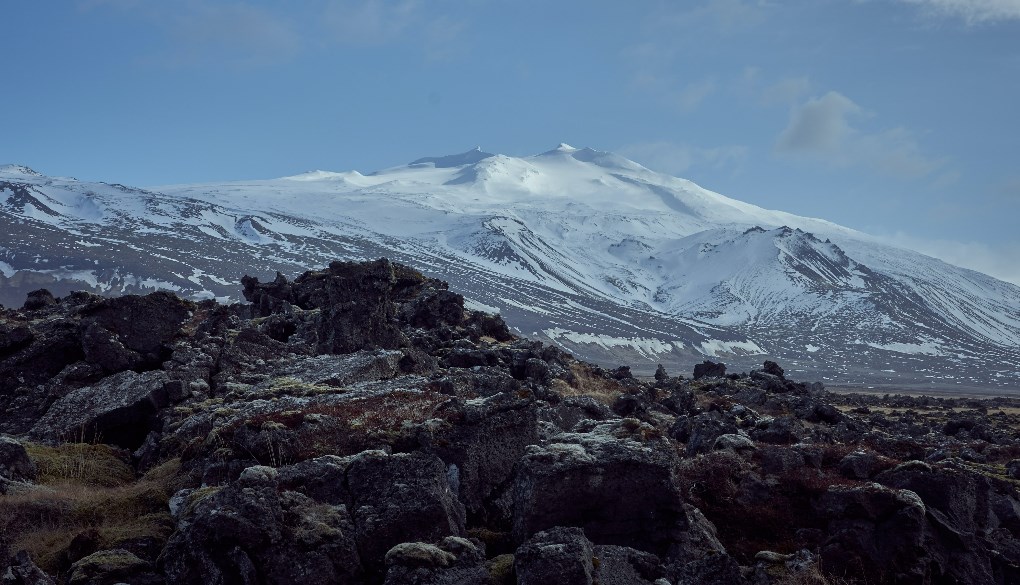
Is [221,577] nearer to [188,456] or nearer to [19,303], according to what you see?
[188,456]

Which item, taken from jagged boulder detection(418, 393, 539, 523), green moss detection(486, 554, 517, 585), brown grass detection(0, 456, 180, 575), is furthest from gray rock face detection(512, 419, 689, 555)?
brown grass detection(0, 456, 180, 575)

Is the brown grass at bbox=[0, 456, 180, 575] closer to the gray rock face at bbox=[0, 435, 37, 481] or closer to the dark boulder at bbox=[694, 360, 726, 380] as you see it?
the gray rock face at bbox=[0, 435, 37, 481]

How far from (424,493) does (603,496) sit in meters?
→ 3.16

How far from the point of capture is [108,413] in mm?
20375

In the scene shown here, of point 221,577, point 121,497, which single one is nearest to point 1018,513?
point 221,577

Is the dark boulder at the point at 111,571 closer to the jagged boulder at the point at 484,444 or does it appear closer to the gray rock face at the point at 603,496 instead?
the jagged boulder at the point at 484,444

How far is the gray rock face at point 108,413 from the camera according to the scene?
19922 millimetres

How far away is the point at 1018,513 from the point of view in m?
15.6

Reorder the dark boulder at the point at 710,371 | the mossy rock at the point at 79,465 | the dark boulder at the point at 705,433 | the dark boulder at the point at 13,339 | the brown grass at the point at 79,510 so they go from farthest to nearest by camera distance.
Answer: the dark boulder at the point at 710,371, the dark boulder at the point at 13,339, the dark boulder at the point at 705,433, the mossy rock at the point at 79,465, the brown grass at the point at 79,510

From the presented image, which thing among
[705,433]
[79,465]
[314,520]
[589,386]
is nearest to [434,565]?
[314,520]

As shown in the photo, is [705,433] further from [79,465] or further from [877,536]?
[79,465]

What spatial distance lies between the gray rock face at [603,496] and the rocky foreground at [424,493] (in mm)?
35

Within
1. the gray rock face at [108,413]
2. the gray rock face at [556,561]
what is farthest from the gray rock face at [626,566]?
the gray rock face at [108,413]

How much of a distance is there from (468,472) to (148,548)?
5.68m
